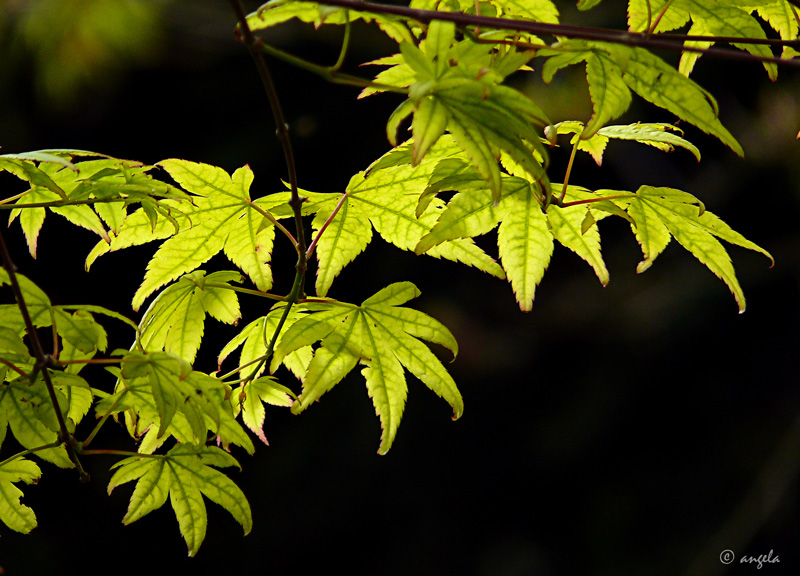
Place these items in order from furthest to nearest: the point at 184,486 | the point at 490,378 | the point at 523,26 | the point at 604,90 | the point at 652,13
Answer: the point at 490,378 → the point at 184,486 → the point at 652,13 → the point at 604,90 → the point at 523,26

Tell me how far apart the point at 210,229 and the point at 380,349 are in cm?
29

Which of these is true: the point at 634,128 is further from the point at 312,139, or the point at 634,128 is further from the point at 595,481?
the point at 595,481

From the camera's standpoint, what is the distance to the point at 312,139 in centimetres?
379

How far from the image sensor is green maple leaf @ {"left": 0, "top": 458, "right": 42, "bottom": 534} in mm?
829

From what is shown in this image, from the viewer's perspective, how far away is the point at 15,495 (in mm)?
834

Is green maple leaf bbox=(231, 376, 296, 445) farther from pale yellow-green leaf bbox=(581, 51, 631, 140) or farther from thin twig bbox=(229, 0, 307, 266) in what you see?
pale yellow-green leaf bbox=(581, 51, 631, 140)

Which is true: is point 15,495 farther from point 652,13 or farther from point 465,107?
point 652,13

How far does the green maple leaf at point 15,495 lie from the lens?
83 cm

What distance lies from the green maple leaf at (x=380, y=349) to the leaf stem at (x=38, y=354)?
235mm

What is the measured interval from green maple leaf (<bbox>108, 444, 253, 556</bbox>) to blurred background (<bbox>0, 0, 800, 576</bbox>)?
2.55 m

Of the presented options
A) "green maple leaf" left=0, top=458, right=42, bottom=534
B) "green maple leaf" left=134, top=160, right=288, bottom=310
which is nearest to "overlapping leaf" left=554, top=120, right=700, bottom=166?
"green maple leaf" left=134, top=160, right=288, bottom=310

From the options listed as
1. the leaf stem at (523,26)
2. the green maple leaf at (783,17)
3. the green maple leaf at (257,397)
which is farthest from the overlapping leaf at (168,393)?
the green maple leaf at (783,17)

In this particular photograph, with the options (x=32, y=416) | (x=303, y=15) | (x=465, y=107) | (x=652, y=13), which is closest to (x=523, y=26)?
(x=465, y=107)

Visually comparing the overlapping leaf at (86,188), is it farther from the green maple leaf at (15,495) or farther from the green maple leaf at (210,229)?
the green maple leaf at (15,495)
